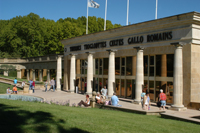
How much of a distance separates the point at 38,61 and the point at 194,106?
43473 millimetres

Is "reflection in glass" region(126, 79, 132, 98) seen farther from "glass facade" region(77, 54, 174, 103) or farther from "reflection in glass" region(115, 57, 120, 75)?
"reflection in glass" region(115, 57, 120, 75)

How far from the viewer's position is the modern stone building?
818 inches

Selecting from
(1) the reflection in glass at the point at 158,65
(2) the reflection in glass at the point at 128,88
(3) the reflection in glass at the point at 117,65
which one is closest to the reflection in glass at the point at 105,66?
(3) the reflection in glass at the point at 117,65

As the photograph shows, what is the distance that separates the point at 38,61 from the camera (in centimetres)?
5762

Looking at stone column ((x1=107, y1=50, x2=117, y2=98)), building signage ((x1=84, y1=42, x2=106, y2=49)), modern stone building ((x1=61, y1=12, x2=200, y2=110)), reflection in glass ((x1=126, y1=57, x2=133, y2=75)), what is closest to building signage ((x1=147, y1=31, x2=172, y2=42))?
modern stone building ((x1=61, y1=12, x2=200, y2=110))

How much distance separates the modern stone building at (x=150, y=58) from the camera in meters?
20.8

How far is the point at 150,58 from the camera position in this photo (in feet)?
85.7

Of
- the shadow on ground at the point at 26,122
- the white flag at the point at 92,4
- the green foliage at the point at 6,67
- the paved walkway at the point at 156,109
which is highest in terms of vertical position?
the white flag at the point at 92,4

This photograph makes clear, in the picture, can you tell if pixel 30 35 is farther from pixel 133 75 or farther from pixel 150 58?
pixel 150 58

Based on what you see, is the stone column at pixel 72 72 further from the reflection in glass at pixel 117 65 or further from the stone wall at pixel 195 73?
the stone wall at pixel 195 73

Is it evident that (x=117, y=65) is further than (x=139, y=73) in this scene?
Yes

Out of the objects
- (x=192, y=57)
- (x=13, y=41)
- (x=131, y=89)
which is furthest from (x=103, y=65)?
(x=13, y=41)

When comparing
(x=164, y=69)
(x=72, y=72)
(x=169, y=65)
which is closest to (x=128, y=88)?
(x=164, y=69)

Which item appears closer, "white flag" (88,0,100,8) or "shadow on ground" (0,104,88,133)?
"shadow on ground" (0,104,88,133)
